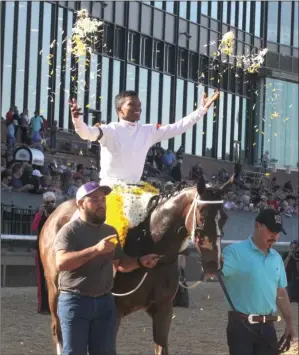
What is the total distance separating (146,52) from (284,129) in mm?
11935

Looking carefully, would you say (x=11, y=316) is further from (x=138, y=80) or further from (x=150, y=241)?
(x=138, y=80)

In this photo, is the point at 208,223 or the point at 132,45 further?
the point at 132,45

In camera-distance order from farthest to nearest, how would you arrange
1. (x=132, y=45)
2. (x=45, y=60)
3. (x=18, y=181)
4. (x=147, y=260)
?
1. (x=132, y=45)
2. (x=45, y=60)
3. (x=18, y=181)
4. (x=147, y=260)

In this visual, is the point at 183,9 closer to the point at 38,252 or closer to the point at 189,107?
the point at 189,107

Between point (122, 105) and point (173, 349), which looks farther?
point (173, 349)

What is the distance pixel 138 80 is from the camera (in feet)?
85.8

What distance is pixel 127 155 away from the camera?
25.5ft

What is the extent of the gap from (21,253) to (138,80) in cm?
1025

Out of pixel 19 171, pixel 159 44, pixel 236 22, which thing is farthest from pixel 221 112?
pixel 19 171

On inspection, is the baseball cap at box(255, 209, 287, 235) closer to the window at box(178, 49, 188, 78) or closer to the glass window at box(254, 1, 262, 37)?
the glass window at box(254, 1, 262, 37)

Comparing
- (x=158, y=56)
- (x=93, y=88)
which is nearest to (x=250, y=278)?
(x=93, y=88)

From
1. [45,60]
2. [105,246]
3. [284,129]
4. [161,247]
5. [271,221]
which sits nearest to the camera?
[105,246]

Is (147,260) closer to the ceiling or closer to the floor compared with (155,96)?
closer to the floor

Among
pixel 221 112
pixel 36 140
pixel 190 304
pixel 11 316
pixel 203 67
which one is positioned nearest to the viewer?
pixel 11 316
